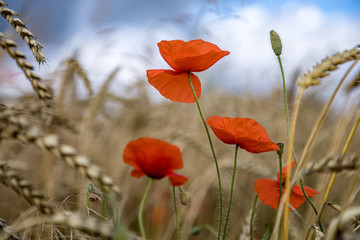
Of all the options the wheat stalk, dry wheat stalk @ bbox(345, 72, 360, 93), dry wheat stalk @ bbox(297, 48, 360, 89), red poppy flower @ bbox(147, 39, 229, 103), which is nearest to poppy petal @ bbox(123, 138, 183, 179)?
red poppy flower @ bbox(147, 39, 229, 103)

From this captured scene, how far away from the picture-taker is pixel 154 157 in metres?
0.57

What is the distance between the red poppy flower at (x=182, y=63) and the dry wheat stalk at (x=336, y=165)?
29 cm

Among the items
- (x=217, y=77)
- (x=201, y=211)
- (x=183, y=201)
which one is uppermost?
(x=217, y=77)

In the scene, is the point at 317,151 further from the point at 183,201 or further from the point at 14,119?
Result: the point at 14,119

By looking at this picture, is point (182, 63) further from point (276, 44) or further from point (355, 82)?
point (355, 82)

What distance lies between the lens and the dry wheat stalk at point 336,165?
1.17ft

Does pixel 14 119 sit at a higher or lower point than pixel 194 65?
lower

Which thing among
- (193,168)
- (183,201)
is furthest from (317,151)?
(183,201)

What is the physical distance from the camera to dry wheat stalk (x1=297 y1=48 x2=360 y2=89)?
44 cm

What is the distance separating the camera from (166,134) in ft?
4.55

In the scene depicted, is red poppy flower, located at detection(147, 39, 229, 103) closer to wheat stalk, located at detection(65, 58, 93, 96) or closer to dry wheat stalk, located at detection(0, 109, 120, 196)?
dry wheat stalk, located at detection(0, 109, 120, 196)

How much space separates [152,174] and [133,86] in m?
1.92

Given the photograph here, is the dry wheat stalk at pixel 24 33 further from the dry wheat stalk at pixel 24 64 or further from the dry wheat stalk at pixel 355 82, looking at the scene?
the dry wheat stalk at pixel 355 82

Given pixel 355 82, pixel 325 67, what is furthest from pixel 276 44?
pixel 355 82
